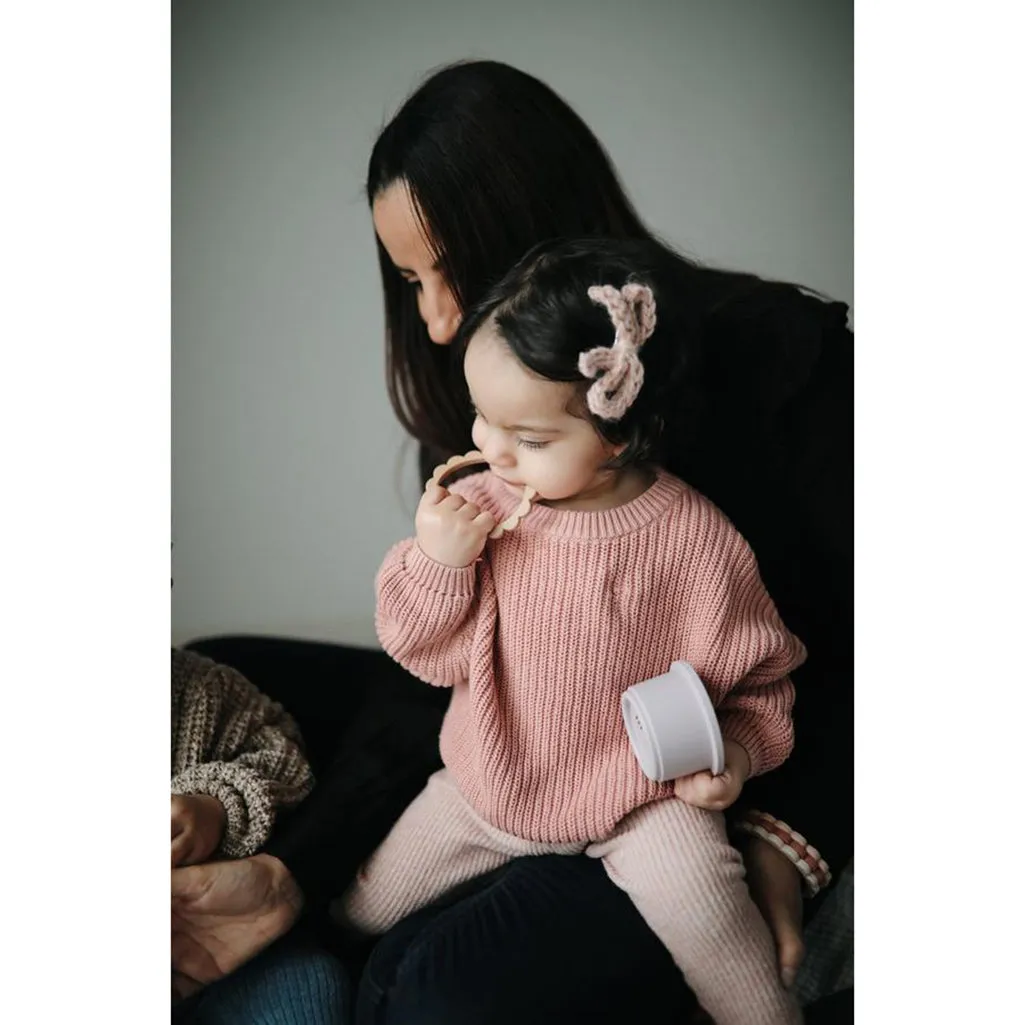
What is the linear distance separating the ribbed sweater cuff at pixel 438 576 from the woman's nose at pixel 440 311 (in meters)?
0.20

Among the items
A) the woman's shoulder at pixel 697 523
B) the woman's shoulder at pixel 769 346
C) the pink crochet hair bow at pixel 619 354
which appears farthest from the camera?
the woman's shoulder at pixel 769 346

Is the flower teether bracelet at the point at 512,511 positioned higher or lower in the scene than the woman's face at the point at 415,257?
lower

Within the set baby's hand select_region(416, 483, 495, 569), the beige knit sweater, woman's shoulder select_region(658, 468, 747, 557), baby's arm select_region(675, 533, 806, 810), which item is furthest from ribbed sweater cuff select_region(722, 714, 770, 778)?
the beige knit sweater

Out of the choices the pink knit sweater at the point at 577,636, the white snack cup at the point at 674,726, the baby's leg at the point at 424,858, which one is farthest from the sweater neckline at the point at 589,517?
the baby's leg at the point at 424,858

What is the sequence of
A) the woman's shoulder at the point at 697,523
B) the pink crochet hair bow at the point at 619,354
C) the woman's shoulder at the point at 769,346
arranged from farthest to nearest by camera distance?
the woman's shoulder at the point at 769,346
the woman's shoulder at the point at 697,523
the pink crochet hair bow at the point at 619,354

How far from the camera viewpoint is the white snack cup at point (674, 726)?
0.83 metres

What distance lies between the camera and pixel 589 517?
0.87 metres

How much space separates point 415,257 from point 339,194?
0.30ft

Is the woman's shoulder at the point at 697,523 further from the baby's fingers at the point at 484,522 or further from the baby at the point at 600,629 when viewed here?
the baby's fingers at the point at 484,522

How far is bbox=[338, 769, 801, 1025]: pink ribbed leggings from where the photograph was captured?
2.80 feet

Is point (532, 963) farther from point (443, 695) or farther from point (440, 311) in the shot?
point (440, 311)

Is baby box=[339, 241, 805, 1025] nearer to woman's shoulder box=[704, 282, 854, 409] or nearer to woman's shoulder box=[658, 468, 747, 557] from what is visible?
woman's shoulder box=[658, 468, 747, 557]
